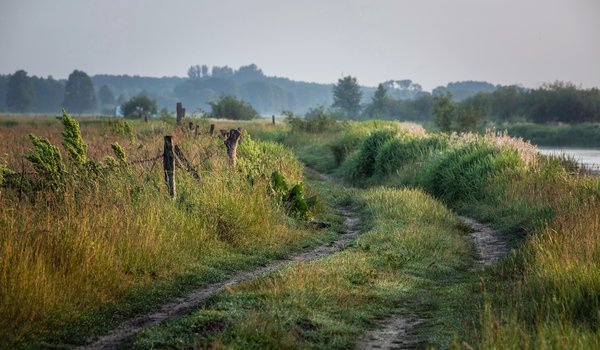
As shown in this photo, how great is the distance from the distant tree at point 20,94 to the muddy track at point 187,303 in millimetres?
187833

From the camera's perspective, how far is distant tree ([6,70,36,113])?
617 feet

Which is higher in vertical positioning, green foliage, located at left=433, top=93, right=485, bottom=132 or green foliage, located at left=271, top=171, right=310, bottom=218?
green foliage, located at left=433, top=93, right=485, bottom=132

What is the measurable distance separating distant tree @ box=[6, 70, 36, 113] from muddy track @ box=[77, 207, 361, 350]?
7395 inches

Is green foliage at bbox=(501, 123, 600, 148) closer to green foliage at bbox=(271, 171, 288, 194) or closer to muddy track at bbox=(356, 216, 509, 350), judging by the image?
green foliage at bbox=(271, 171, 288, 194)

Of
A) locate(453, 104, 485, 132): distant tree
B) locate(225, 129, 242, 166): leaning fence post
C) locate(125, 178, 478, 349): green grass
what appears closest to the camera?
locate(125, 178, 478, 349): green grass

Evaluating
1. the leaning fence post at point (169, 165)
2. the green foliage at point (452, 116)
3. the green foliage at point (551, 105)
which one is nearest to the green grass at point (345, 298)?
the leaning fence post at point (169, 165)

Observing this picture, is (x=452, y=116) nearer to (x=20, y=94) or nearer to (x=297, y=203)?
(x=297, y=203)

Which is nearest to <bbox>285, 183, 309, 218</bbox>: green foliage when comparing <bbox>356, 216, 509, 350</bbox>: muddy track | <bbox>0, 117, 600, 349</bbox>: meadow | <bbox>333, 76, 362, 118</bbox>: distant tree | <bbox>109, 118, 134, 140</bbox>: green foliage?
<bbox>0, 117, 600, 349</bbox>: meadow

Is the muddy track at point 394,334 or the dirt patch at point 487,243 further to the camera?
the dirt patch at point 487,243

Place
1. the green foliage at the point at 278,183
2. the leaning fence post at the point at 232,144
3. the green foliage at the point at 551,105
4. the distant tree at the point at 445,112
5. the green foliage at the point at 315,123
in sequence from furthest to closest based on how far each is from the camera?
the green foliage at the point at 551,105
the distant tree at the point at 445,112
the green foliage at the point at 315,123
the green foliage at the point at 278,183
the leaning fence post at the point at 232,144

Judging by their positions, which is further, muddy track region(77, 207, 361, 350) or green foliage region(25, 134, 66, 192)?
green foliage region(25, 134, 66, 192)

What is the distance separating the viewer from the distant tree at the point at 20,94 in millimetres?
188125

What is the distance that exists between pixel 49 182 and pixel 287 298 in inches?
211

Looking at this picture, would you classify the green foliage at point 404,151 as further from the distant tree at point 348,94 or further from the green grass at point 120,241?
the distant tree at point 348,94
